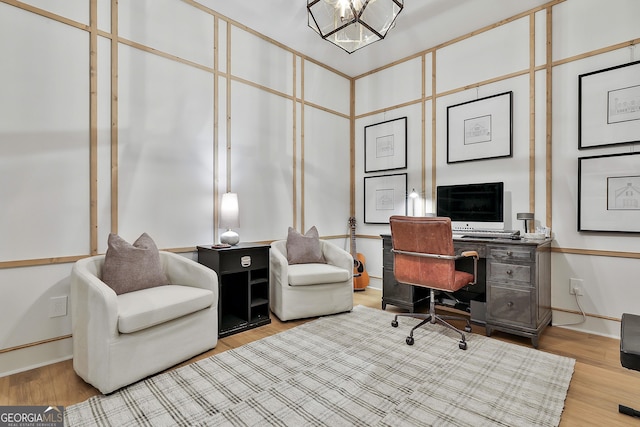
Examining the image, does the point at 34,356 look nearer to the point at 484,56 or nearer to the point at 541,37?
the point at 484,56

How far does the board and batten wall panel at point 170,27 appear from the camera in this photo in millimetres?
2877

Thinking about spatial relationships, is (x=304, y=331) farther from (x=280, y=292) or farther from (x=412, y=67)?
(x=412, y=67)

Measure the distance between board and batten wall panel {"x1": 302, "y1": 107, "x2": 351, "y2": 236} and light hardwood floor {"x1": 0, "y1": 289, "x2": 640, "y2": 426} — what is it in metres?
2.14

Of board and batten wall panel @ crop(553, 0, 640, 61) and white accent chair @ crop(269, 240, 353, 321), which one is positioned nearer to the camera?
board and batten wall panel @ crop(553, 0, 640, 61)

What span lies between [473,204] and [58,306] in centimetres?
400

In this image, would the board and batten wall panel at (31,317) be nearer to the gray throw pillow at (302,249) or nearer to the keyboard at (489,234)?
the gray throw pillow at (302,249)

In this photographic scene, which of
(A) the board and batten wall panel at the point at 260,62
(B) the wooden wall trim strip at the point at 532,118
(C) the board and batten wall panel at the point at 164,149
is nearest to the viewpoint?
(C) the board and batten wall panel at the point at 164,149

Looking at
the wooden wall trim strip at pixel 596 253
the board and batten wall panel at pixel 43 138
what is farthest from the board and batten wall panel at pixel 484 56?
the board and batten wall panel at pixel 43 138

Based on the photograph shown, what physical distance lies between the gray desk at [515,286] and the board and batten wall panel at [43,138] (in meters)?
3.43

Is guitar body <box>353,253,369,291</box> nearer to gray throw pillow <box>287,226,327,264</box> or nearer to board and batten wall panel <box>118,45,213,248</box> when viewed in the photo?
gray throw pillow <box>287,226,327,264</box>

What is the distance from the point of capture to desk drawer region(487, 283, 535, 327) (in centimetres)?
276

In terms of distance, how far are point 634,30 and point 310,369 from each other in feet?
13.2

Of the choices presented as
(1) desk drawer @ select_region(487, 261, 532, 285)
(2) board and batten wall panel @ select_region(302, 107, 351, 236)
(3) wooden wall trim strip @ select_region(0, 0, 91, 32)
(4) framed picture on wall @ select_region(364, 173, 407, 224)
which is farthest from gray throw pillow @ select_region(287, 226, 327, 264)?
(3) wooden wall trim strip @ select_region(0, 0, 91, 32)

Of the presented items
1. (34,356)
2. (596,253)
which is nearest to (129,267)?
(34,356)
